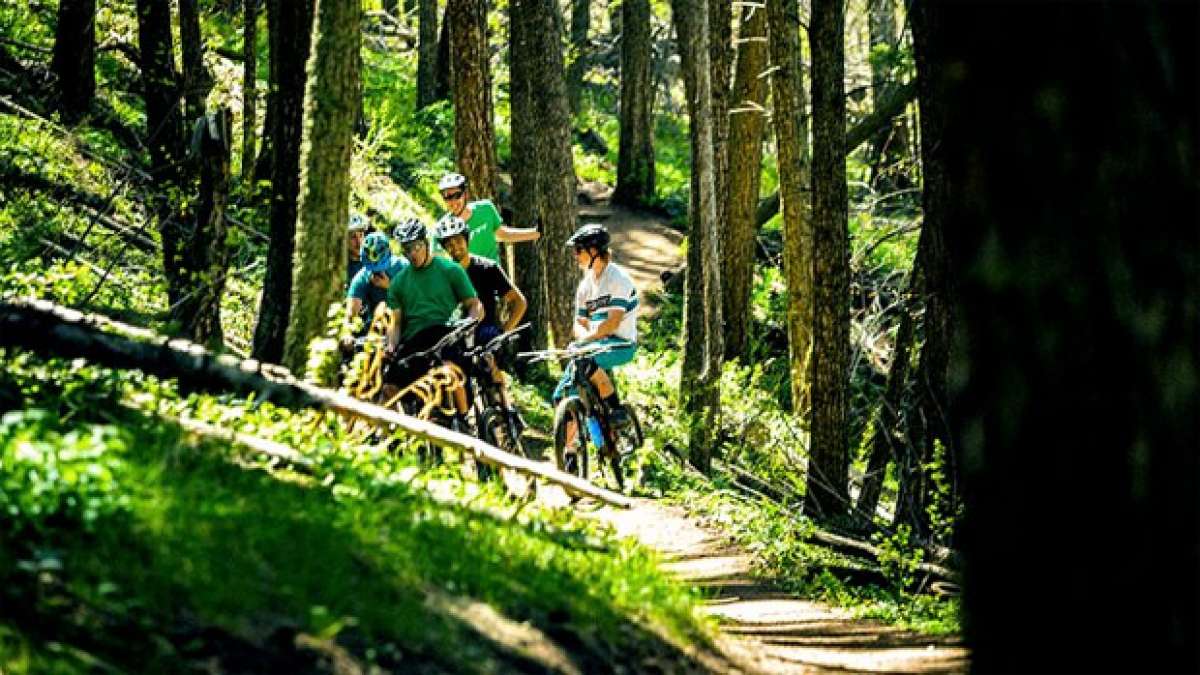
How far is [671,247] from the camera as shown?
30.2 meters

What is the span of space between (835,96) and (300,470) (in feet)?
23.8

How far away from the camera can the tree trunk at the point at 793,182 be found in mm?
18844

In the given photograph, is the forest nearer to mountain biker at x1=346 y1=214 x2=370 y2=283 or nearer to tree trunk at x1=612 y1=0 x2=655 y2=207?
mountain biker at x1=346 y1=214 x2=370 y2=283

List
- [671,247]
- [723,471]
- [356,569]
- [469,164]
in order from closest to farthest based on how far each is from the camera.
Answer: [356,569] < [723,471] < [469,164] < [671,247]

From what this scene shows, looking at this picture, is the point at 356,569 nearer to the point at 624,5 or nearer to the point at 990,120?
the point at 990,120

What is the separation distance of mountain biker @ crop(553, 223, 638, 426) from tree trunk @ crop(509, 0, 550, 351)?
6.20m

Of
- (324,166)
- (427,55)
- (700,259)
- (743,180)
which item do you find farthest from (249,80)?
(427,55)

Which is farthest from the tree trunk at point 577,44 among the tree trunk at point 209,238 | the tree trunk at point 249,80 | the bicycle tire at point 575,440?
the tree trunk at point 209,238

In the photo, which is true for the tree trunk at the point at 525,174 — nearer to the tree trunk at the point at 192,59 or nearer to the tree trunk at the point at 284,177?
the tree trunk at the point at 192,59

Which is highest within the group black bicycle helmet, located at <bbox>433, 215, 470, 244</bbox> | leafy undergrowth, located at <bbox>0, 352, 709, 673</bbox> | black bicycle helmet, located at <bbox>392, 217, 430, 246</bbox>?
black bicycle helmet, located at <bbox>433, 215, 470, 244</bbox>

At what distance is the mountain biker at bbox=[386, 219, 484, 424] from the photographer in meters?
11.6

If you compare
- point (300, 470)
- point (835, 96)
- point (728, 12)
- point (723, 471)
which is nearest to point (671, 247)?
point (728, 12)

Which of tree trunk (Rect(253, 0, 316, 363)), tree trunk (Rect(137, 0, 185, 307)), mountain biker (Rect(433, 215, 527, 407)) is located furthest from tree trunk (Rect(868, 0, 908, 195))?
tree trunk (Rect(253, 0, 316, 363))

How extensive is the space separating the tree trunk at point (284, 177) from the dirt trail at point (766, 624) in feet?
8.34
